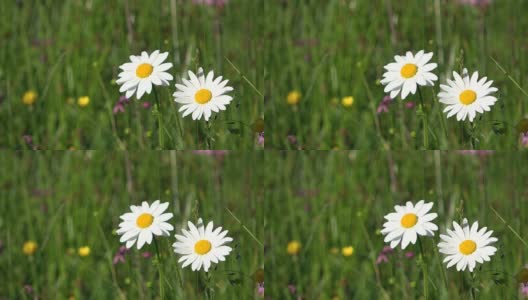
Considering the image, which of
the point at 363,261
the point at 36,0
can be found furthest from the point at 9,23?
the point at 363,261

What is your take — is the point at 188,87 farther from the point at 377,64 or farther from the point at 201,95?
the point at 377,64

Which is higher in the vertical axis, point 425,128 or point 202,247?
point 425,128

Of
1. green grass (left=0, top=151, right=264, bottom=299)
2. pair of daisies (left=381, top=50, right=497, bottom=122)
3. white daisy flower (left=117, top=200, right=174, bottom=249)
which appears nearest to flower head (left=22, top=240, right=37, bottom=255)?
green grass (left=0, top=151, right=264, bottom=299)

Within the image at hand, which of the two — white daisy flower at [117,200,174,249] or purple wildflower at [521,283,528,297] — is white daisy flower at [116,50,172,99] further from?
purple wildflower at [521,283,528,297]


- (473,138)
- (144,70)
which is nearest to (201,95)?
(144,70)

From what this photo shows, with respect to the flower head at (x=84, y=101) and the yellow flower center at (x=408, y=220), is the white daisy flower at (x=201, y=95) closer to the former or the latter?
the flower head at (x=84, y=101)

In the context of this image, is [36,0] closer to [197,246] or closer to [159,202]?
[159,202]
